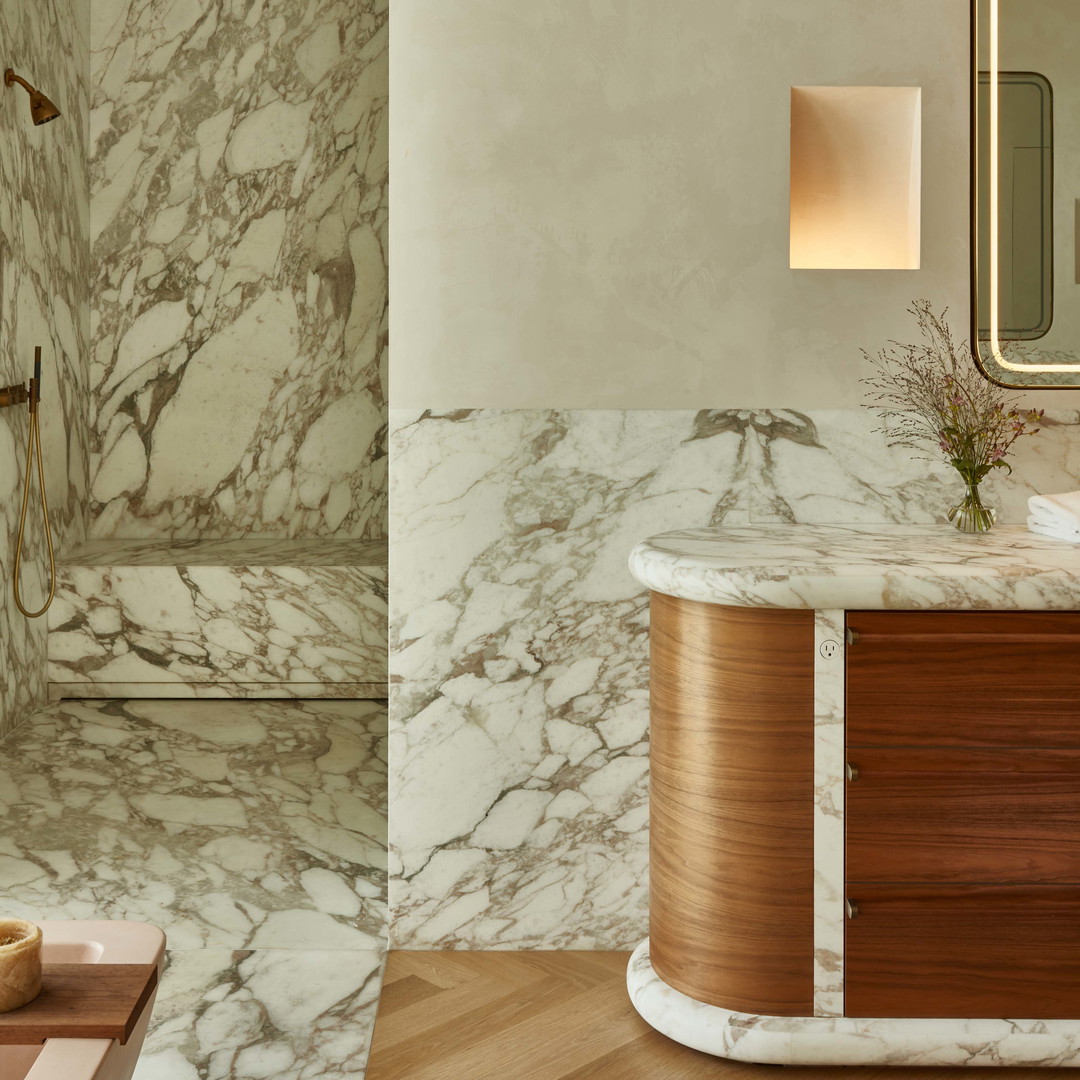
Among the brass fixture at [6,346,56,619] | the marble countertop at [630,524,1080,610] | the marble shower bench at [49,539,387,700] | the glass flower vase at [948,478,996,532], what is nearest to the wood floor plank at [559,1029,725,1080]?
the marble countertop at [630,524,1080,610]

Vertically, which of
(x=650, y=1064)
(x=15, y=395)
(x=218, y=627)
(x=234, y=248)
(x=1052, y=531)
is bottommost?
(x=650, y=1064)

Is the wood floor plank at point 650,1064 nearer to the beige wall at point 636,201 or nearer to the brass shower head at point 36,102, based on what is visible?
the beige wall at point 636,201

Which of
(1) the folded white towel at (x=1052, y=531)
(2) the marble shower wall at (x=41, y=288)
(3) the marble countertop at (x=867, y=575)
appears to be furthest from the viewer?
(2) the marble shower wall at (x=41, y=288)

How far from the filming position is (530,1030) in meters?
1.96

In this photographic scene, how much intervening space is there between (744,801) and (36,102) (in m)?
2.73

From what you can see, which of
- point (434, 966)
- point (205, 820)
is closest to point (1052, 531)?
point (434, 966)

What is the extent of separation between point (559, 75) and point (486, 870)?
1.47 m

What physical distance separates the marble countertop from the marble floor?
36.8 inches

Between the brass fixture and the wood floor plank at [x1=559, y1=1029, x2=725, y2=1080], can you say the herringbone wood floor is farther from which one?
the brass fixture

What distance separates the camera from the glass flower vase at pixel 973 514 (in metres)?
2.07

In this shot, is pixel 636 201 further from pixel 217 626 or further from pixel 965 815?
pixel 217 626

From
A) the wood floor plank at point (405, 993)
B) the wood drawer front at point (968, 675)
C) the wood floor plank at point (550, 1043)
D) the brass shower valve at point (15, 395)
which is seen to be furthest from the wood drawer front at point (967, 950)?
the brass shower valve at point (15, 395)

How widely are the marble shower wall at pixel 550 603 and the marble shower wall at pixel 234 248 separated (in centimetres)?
199

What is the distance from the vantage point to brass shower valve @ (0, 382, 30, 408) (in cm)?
322
